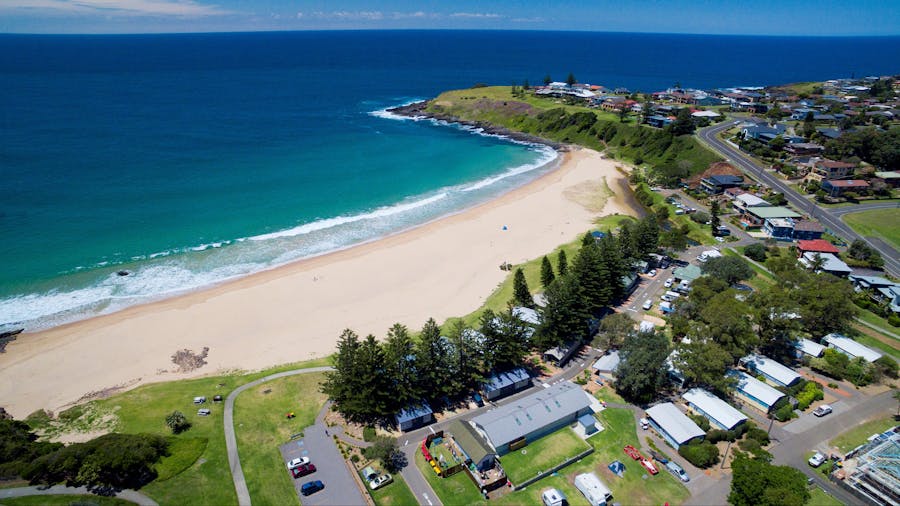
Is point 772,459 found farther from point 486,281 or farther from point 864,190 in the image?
point 864,190

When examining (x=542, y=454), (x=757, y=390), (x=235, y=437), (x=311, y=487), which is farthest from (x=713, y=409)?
(x=235, y=437)

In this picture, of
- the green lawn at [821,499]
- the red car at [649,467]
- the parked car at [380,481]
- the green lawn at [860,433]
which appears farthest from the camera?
the green lawn at [860,433]

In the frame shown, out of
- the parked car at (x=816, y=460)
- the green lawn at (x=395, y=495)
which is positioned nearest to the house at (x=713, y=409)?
the parked car at (x=816, y=460)

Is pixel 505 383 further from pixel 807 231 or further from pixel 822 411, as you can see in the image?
pixel 807 231

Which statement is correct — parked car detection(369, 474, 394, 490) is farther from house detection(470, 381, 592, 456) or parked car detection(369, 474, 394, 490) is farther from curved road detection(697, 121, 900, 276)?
curved road detection(697, 121, 900, 276)

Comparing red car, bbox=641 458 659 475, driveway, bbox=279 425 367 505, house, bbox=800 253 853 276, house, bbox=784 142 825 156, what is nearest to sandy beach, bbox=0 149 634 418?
driveway, bbox=279 425 367 505

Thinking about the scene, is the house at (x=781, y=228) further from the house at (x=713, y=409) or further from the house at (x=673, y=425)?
the house at (x=673, y=425)

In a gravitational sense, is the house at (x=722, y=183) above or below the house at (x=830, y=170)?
below
